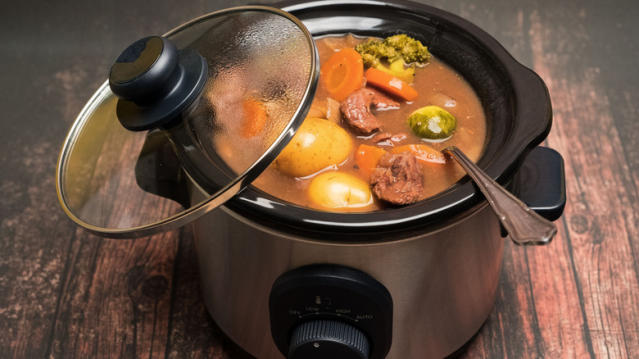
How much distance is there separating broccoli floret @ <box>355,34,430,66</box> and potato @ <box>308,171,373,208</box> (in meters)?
0.48

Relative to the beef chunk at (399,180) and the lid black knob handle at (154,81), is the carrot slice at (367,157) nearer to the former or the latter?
the beef chunk at (399,180)

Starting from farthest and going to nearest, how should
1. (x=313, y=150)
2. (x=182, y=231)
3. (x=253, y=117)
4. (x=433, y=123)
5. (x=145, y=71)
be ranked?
(x=182, y=231), (x=433, y=123), (x=313, y=150), (x=253, y=117), (x=145, y=71)

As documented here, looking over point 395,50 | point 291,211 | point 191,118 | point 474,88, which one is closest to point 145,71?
point 191,118

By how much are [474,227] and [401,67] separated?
57 cm

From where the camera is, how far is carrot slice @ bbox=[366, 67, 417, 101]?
1.87 metres

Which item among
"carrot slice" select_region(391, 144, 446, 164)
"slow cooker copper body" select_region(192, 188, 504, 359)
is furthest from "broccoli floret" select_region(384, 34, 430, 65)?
"slow cooker copper body" select_region(192, 188, 504, 359)

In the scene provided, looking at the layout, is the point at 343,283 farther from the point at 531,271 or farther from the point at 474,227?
the point at 531,271

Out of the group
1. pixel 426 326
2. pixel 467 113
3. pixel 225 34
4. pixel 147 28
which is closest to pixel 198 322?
pixel 426 326

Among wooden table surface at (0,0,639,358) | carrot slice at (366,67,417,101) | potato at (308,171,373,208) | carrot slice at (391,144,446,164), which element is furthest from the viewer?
wooden table surface at (0,0,639,358)

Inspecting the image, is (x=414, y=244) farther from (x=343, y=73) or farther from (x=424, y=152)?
(x=343, y=73)

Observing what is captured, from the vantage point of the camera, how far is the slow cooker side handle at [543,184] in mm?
1642

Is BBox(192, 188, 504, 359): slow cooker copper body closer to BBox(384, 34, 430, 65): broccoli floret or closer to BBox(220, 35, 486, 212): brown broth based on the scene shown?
BBox(220, 35, 486, 212): brown broth

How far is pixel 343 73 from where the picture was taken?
1.91 metres

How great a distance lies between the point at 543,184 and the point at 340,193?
1.73ft
